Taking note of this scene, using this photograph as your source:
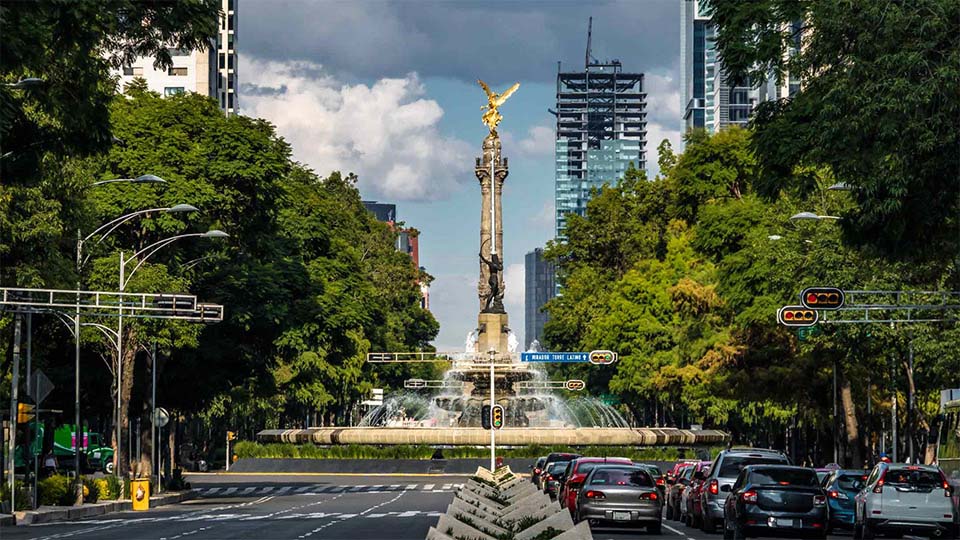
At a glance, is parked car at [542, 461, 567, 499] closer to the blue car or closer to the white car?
the blue car

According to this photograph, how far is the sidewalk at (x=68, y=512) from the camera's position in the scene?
4451cm

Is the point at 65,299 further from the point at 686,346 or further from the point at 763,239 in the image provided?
the point at 686,346

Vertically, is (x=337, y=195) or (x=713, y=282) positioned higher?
(x=337, y=195)

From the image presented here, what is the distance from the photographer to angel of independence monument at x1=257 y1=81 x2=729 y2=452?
8531cm

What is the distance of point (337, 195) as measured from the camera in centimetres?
13162

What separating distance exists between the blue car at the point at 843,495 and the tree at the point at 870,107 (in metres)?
11.1

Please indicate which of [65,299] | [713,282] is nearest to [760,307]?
[713,282]

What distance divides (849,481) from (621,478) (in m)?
6.40

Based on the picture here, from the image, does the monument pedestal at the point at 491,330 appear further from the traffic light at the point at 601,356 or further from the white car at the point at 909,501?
the white car at the point at 909,501

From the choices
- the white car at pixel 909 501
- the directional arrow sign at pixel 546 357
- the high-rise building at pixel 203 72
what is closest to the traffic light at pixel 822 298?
the white car at pixel 909 501

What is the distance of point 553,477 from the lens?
174 feet

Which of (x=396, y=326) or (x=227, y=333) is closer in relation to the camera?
(x=227, y=333)

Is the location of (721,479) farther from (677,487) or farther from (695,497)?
(677,487)

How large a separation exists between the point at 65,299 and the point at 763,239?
2839 cm
